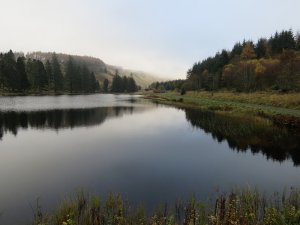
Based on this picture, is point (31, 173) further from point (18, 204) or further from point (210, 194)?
point (210, 194)

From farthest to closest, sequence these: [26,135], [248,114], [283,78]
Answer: [283,78] → [248,114] → [26,135]

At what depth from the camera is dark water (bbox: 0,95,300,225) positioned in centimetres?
1234

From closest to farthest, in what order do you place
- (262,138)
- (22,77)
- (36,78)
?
1. (262,138)
2. (22,77)
3. (36,78)

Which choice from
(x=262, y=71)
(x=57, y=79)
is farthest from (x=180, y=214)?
(x=57, y=79)

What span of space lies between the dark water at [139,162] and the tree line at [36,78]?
8852 cm

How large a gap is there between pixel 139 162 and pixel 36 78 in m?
122

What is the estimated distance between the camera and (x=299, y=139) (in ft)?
78.1


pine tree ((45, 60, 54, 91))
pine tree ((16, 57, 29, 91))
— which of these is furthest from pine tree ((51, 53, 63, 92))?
pine tree ((16, 57, 29, 91))

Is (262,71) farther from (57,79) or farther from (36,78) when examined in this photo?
(57,79)

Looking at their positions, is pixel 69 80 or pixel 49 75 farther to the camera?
pixel 69 80

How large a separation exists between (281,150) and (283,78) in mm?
54295

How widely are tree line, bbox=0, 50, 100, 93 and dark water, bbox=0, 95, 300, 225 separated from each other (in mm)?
88518

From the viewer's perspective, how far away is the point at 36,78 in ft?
404

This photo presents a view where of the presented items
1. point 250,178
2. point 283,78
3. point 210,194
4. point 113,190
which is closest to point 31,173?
point 113,190
